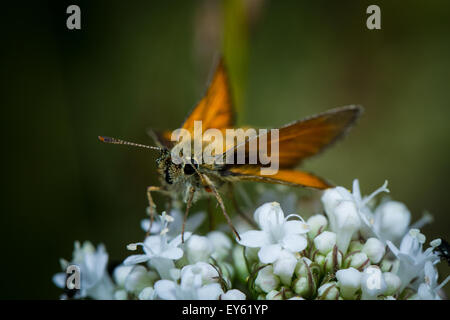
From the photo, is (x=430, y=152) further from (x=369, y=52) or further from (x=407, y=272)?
(x=407, y=272)

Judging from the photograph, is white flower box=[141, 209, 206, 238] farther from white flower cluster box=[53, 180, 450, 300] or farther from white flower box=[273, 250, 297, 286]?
white flower box=[273, 250, 297, 286]

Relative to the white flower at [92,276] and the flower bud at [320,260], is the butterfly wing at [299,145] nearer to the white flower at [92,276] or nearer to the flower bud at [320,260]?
the flower bud at [320,260]

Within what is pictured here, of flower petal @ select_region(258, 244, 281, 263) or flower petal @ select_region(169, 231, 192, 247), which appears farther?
flower petal @ select_region(169, 231, 192, 247)

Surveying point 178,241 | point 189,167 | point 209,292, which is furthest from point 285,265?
point 189,167

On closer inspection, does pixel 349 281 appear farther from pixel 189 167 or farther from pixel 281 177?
pixel 189 167

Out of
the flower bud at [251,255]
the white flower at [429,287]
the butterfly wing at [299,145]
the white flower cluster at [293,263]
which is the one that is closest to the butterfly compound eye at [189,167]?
the butterfly wing at [299,145]

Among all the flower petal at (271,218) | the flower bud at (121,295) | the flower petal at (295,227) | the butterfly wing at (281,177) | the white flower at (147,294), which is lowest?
the flower bud at (121,295)

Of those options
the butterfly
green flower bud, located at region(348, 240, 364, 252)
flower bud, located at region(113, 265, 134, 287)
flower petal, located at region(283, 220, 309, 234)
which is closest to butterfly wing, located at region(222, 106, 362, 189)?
the butterfly
